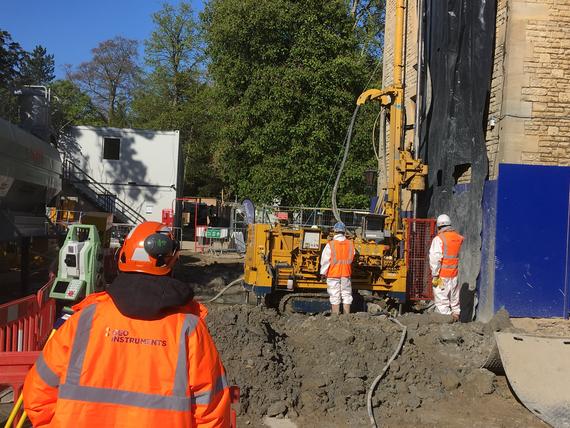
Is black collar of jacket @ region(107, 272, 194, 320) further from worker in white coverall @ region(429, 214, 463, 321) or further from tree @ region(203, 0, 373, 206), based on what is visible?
tree @ region(203, 0, 373, 206)

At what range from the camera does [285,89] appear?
20797mm

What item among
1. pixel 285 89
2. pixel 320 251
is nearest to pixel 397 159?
pixel 320 251

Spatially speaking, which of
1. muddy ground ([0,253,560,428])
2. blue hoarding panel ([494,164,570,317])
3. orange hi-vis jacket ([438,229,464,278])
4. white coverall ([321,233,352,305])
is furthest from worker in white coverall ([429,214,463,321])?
white coverall ([321,233,352,305])

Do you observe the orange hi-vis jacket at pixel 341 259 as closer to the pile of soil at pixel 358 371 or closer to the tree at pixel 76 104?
the pile of soil at pixel 358 371

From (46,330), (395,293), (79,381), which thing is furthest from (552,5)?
(79,381)

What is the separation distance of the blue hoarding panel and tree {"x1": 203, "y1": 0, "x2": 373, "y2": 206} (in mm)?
11971

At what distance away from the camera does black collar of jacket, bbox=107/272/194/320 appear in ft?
6.95

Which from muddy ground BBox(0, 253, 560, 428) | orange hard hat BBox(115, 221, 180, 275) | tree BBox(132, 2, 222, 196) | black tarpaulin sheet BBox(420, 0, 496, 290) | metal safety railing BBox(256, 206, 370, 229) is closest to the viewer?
orange hard hat BBox(115, 221, 180, 275)

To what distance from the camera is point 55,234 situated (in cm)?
1307

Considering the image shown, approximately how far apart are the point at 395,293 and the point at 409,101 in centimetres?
553

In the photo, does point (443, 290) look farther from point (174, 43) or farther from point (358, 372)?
point (174, 43)

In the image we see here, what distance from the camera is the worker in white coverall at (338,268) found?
32.5ft

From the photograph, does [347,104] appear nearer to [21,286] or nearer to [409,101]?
[409,101]

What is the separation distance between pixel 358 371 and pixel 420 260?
4723mm
